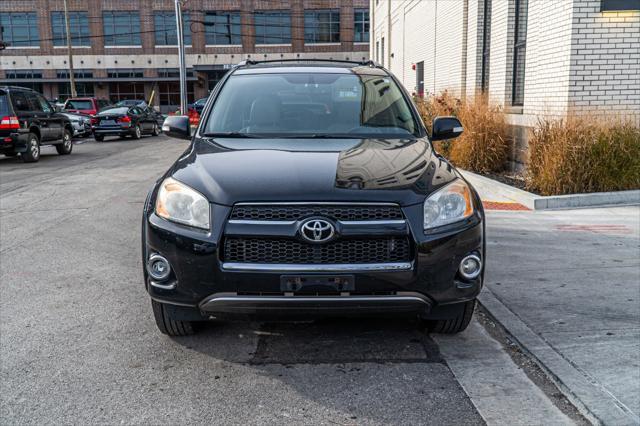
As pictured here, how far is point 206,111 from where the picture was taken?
5215 mm

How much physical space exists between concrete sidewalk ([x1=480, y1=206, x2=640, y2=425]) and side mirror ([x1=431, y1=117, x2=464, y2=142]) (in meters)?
1.33

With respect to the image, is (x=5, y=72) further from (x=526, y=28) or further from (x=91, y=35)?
(x=526, y=28)

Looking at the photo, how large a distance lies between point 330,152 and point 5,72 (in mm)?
66694

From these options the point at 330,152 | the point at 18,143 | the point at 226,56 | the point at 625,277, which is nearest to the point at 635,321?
the point at 625,277

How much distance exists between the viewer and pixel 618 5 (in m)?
9.83

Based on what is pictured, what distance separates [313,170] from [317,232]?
0.52m

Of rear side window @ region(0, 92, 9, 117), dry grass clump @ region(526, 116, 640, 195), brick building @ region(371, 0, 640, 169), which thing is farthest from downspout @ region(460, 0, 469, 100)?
rear side window @ region(0, 92, 9, 117)

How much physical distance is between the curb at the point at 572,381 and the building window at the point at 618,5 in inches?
277

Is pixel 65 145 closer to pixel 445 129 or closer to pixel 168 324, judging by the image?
pixel 445 129

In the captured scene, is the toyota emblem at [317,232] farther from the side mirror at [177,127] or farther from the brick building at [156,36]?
the brick building at [156,36]

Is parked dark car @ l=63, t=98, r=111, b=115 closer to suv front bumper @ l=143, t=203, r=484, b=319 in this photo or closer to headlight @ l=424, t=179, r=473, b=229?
suv front bumper @ l=143, t=203, r=484, b=319

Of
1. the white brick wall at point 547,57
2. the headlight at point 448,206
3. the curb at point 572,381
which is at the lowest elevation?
the curb at point 572,381

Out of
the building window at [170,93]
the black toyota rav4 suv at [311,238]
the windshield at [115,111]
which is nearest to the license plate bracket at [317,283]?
the black toyota rav4 suv at [311,238]

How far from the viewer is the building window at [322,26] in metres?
61.6
